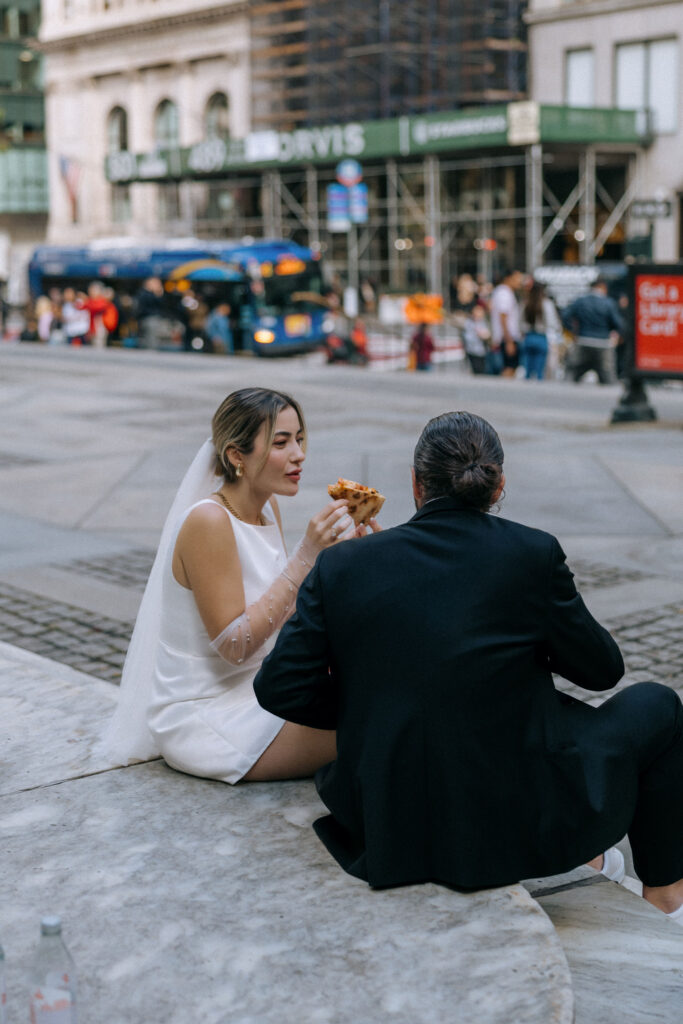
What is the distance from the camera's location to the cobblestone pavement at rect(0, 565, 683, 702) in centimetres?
589

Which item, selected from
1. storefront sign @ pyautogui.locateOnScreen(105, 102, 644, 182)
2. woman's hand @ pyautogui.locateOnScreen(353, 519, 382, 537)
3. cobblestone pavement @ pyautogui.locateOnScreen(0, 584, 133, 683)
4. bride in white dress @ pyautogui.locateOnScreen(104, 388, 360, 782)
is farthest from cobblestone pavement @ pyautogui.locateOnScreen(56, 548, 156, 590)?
storefront sign @ pyautogui.locateOnScreen(105, 102, 644, 182)

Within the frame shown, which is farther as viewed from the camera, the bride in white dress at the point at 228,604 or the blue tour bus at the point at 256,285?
the blue tour bus at the point at 256,285

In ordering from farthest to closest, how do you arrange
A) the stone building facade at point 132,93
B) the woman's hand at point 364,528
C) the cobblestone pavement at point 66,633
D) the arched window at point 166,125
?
1. the arched window at point 166,125
2. the stone building facade at point 132,93
3. the cobblestone pavement at point 66,633
4. the woman's hand at point 364,528

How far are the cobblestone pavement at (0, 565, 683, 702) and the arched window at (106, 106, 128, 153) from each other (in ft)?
191

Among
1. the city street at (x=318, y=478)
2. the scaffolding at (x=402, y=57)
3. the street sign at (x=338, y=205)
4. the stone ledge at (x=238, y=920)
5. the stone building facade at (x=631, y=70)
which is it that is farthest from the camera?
the scaffolding at (x=402, y=57)

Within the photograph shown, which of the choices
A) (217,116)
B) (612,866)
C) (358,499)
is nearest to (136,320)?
(217,116)

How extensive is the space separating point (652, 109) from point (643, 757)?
37976 mm

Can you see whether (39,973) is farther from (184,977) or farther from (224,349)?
(224,349)

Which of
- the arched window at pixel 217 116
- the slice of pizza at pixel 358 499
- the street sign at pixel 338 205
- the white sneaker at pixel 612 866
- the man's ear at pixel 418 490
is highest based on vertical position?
the arched window at pixel 217 116

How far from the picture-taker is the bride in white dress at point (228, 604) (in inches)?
152

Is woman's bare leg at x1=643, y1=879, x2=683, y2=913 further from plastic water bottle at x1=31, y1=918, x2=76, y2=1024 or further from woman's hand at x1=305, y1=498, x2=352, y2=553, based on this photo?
plastic water bottle at x1=31, y1=918, x2=76, y2=1024

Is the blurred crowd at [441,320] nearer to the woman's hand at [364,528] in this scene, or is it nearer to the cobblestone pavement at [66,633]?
the cobblestone pavement at [66,633]

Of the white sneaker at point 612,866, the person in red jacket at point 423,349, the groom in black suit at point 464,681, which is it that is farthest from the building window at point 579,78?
the groom in black suit at point 464,681

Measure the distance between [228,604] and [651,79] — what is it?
38761 mm
